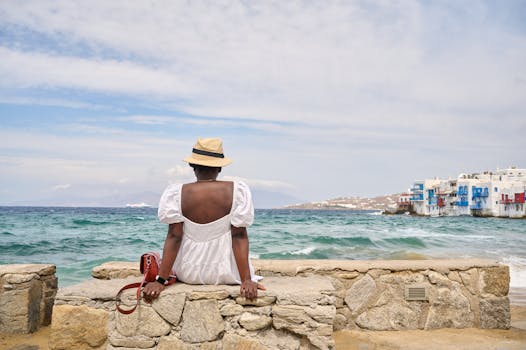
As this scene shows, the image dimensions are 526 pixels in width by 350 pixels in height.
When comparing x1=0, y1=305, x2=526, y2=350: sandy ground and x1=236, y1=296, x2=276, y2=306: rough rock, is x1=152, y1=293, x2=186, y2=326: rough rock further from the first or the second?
→ x1=0, y1=305, x2=526, y2=350: sandy ground

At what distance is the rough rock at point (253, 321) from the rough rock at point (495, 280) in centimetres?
265

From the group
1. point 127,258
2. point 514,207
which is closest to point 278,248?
point 127,258

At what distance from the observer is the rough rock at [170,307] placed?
11.0ft

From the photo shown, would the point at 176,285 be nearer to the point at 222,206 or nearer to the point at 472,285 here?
the point at 222,206

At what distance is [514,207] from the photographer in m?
60.4

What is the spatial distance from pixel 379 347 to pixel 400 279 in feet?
2.60

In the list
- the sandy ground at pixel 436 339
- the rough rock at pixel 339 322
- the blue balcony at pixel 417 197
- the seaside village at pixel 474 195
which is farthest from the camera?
the blue balcony at pixel 417 197

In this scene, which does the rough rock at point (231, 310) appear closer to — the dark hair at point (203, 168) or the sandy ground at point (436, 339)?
the dark hair at point (203, 168)

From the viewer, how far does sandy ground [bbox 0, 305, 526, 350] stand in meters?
4.23

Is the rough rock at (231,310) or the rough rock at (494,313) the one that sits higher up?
the rough rock at (231,310)

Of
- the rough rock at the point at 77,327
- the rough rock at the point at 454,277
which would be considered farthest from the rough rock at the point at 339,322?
the rough rock at the point at 77,327

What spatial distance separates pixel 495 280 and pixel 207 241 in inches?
122

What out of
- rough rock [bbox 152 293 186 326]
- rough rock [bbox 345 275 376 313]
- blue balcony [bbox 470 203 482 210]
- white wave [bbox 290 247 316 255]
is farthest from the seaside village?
rough rock [bbox 152 293 186 326]

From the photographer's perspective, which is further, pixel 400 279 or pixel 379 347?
pixel 400 279
